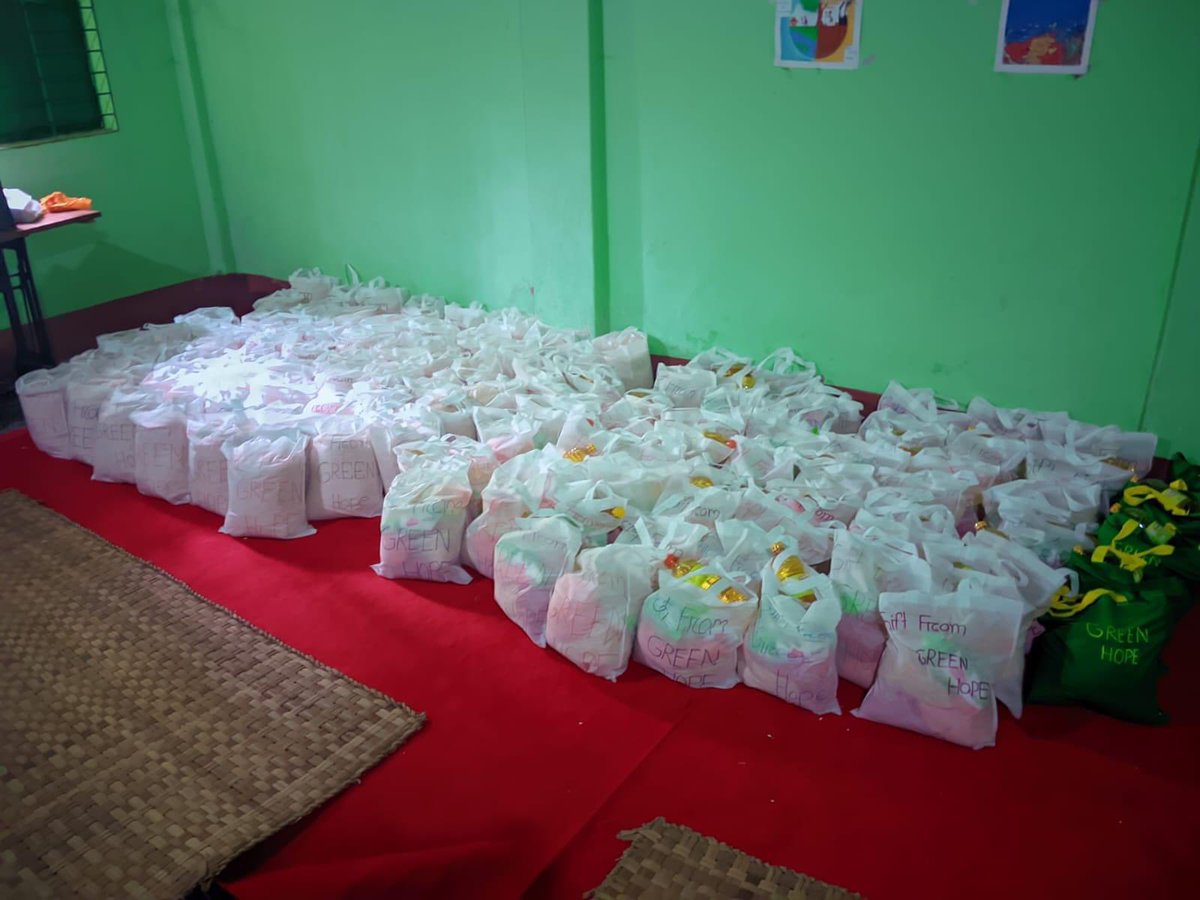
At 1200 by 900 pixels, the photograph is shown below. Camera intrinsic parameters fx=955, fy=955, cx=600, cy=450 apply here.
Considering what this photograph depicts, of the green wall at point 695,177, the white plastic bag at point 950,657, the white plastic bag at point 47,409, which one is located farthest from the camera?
the white plastic bag at point 47,409

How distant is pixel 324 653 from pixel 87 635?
26.4 inches

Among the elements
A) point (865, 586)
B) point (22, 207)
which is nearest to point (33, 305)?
point (22, 207)

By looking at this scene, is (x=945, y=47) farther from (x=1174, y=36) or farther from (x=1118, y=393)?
(x=1118, y=393)

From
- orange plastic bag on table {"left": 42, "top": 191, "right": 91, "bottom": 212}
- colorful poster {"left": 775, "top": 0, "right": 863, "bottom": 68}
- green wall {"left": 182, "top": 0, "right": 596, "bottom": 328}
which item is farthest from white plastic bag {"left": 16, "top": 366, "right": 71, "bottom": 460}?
colorful poster {"left": 775, "top": 0, "right": 863, "bottom": 68}

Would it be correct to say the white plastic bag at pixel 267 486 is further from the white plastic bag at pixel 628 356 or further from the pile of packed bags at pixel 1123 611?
the pile of packed bags at pixel 1123 611

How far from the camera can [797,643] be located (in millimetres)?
2236

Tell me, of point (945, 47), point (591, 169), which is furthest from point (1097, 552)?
point (591, 169)

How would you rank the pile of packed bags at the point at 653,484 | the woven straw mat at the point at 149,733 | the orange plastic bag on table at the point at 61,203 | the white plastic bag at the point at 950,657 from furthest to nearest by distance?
1. the orange plastic bag on table at the point at 61,203
2. the pile of packed bags at the point at 653,484
3. the white plastic bag at the point at 950,657
4. the woven straw mat at the point at 149,733

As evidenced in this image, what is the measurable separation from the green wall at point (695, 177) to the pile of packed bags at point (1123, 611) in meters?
0.55

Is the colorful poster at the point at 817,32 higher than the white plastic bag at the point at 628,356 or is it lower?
higher

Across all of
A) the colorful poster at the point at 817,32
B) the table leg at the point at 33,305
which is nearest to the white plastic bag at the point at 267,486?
the table leg at the point at 33,305

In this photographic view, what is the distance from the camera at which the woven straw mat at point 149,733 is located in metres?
1.93

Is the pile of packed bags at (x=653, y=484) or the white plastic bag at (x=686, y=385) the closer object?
the pile of packed bags at (x=653, y=484)

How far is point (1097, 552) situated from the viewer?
2416mm
